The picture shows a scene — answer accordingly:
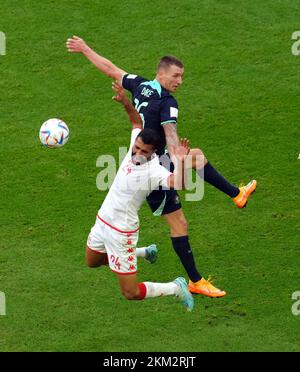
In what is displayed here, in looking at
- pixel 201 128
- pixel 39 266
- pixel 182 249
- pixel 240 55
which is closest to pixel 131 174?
pixel 182 249

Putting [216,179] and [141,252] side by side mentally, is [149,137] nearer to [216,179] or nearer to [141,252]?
[216,179]

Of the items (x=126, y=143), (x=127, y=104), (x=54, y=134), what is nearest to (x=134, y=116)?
(x=127, y=104)

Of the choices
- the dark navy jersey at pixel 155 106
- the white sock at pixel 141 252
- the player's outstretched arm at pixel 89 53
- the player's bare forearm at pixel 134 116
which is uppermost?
the player's outstretched arm at pixel 89 53

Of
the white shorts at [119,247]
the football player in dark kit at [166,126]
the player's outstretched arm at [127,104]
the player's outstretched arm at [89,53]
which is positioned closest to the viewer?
the white shorts at [119,247]

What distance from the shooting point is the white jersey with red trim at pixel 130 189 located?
34.0ft

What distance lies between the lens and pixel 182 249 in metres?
11.2

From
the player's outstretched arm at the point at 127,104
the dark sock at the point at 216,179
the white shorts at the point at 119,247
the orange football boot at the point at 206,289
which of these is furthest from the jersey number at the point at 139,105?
the orange football boot at the point at 206,289

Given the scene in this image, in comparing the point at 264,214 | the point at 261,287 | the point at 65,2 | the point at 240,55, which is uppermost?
the point at 65,2

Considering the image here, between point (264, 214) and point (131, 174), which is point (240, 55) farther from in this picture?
point (131, 174)

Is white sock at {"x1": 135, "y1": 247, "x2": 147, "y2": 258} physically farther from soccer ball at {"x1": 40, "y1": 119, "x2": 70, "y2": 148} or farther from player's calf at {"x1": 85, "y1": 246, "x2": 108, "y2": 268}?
soccer ball at {"x1": 40, "y1": 119, "x2": 70, "y2": 148}

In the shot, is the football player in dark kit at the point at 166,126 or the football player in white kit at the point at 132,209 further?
the football player in dark kit at the point at 166,126

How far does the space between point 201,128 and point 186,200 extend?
4.79ft

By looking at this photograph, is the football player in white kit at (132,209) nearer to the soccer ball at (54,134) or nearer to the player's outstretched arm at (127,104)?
A: the player's outstretched arm at (127,104)

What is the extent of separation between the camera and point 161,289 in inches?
427
